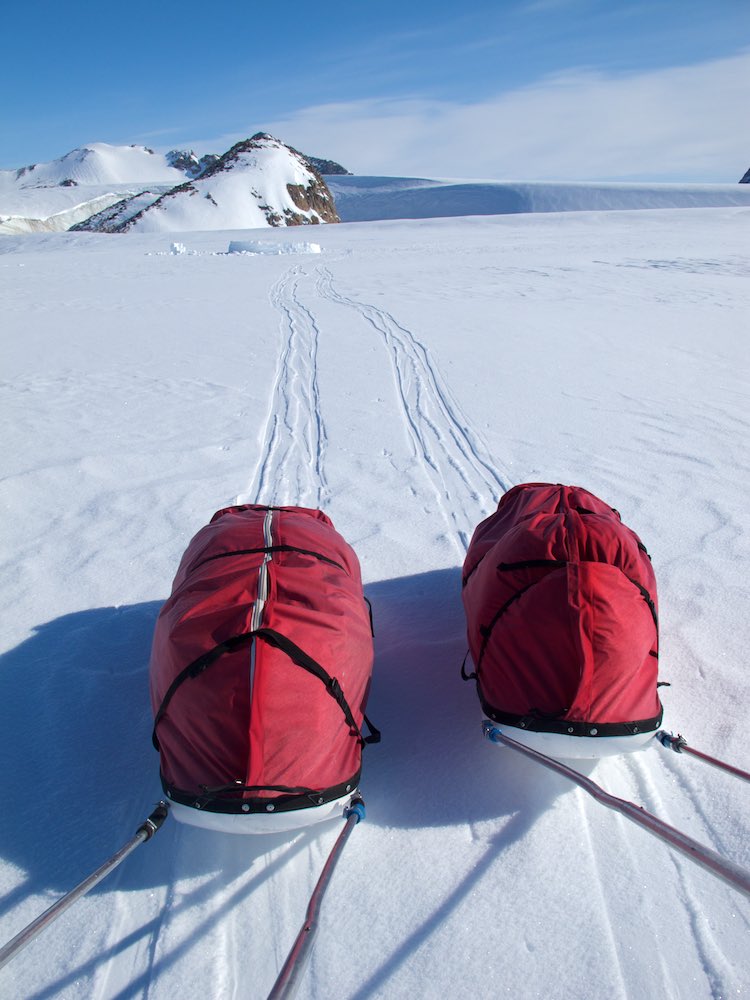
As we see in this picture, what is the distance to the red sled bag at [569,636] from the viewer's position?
2010 mm

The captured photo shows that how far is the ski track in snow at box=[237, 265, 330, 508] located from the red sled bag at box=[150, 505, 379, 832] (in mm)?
2240

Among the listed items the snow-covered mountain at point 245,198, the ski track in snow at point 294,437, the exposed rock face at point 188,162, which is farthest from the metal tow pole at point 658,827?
the exposed rock face at point 188,162

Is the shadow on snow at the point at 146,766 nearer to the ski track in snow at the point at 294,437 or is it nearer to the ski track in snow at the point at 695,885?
the ski track in snow at the point at 695,885

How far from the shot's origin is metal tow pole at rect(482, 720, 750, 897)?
5.02 feet

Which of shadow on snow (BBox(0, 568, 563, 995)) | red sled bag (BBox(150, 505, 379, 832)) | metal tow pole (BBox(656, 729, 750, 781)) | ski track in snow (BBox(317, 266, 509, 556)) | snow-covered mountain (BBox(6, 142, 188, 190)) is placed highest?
snow-covered mountain (BBox(6, 142, 188, 190))

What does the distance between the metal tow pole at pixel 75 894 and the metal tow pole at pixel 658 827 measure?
42.6 inches

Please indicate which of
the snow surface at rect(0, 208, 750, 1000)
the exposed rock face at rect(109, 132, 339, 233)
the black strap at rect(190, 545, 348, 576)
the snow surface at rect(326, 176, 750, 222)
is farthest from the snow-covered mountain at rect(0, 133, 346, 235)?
the black strap at rect(190, 545, 348, 576)

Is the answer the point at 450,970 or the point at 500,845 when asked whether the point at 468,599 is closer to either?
the point at 500,845

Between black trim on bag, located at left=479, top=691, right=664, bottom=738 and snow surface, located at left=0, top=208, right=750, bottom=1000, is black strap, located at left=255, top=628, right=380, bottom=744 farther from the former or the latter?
black trim on bag, located at left=479, top=691, right=664, bottom=738

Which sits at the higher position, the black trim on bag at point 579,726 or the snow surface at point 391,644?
the black trim on bag at point 579,726

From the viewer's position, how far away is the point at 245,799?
1.78 m

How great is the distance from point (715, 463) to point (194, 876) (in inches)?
175

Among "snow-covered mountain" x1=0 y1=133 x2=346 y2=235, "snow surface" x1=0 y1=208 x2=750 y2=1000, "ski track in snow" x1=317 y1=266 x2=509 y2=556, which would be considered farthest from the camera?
"snow-covered mountain" x1=0 y1=133 x2=346 y2=235

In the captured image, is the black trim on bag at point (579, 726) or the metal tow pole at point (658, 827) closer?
the metal tow pole at point (658, 827)
